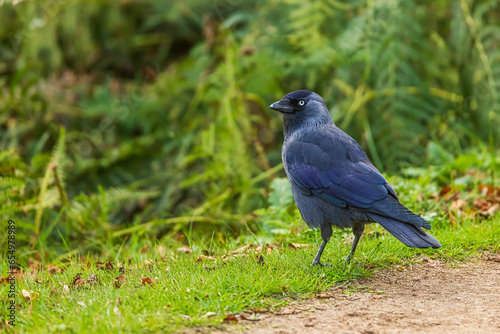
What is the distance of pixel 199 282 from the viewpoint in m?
4.15

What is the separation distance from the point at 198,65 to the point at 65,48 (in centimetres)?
295

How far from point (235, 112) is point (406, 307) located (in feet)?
13.7

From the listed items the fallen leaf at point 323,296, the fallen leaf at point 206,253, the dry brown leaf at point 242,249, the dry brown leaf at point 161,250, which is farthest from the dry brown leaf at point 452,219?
the dry brown leaf at point 161,250

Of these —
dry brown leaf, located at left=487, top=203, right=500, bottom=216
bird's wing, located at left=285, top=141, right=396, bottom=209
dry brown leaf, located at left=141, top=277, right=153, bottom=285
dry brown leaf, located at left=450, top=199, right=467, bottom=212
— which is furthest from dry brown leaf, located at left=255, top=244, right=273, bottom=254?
dry brown leaf, located at left=487, top=203, right=500, bottom=216

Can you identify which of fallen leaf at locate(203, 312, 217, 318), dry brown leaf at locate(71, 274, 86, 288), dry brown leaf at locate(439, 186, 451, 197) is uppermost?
fallen leaf at locate(203, 312, 217, 318)

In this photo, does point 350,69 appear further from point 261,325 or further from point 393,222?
point 261,325

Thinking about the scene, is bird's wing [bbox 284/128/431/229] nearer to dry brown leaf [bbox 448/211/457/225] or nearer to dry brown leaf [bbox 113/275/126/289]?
dry brown leaf [bbox 448/211/457/225]

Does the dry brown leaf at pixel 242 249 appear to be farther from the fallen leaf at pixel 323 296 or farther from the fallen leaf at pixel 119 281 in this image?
the fallen leaf at pixel 323 296

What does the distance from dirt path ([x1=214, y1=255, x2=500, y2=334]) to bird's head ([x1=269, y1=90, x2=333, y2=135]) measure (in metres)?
1.48

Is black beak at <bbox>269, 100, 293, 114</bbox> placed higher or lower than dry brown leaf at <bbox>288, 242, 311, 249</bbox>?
higher

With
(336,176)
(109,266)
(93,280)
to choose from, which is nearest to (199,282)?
(93,280)

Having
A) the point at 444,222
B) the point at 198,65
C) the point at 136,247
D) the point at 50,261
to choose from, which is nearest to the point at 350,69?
the point at 198,65

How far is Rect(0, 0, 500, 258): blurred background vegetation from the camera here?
22.2 feet

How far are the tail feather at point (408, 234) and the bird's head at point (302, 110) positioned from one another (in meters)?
1.21
